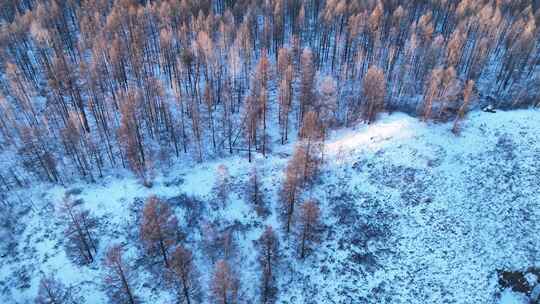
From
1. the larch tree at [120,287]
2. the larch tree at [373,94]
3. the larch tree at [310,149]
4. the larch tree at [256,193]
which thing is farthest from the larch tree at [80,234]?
the larch tree at [373,94]

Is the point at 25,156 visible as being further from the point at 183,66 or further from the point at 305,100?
the point at 305,100

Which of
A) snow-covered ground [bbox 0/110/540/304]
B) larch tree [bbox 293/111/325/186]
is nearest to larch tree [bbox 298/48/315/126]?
larch tree [bbox 293/111/325/186]

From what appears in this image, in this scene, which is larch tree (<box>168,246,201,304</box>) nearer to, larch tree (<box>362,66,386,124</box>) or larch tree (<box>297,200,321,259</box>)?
larch tree (<box>297,200,321,259</box>)

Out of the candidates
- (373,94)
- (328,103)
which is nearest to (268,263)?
(373,94)

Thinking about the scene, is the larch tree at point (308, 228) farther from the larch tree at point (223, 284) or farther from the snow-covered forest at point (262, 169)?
the larch tree at point (223, 284)

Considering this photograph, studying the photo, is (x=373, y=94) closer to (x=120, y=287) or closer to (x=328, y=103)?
(x=328, y=103)

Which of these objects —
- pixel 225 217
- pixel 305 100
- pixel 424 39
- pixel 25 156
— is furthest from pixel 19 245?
pixel 424 39
